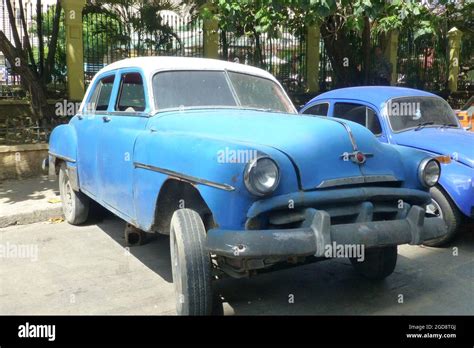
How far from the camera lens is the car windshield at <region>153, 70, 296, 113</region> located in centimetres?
459

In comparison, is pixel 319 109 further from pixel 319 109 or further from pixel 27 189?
pixel 27 189

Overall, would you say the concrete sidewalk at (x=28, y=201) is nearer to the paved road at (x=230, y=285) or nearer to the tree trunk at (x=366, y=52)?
the paved road at (x=230, y=285)

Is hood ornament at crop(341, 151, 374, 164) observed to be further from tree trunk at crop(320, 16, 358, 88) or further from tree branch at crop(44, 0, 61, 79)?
tree trunk at crop(320, 16, 358, 88)

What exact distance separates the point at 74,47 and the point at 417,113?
7414 millimetres

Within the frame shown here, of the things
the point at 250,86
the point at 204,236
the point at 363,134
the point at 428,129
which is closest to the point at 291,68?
the point at 428,129

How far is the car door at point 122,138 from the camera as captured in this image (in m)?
4.46

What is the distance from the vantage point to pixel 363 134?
3.98 meters

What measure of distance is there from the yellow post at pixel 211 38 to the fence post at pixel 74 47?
2837mm

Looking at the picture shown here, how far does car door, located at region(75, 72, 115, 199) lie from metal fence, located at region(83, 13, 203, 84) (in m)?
5.59

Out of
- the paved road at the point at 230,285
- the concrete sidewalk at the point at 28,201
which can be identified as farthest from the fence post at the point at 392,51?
the concrete sidewalk at the point at 28,201

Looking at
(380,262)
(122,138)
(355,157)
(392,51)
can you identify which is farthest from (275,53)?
(355,157)

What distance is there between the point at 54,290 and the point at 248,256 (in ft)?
7.30

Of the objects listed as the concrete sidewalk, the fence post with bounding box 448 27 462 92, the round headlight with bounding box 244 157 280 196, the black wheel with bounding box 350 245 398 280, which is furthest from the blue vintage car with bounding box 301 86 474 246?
the fence post with bounding box 448 27 462 92

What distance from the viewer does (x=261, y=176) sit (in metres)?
3.29
